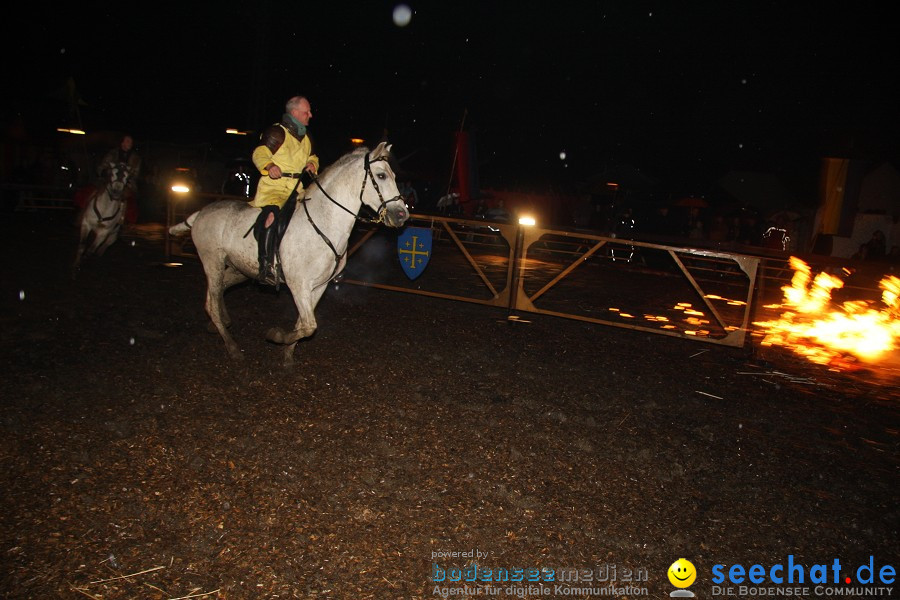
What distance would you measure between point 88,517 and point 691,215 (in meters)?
25.5

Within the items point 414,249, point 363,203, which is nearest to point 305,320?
point 363,203

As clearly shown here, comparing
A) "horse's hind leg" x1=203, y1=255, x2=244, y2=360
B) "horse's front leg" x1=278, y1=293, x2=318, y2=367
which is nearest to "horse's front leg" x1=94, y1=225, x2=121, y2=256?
"horse's hind leg" x1=203, y1=255, x2=244, y2=360

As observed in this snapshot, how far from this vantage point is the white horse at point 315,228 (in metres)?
5.95

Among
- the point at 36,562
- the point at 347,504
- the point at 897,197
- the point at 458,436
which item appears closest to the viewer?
the point at 36,562

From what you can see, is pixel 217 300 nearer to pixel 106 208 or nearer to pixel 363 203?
pixel 363 203

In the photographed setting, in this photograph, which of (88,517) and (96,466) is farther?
(96,466)

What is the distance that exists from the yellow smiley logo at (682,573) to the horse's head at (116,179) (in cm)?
1123

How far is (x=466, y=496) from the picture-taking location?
13.8 ft

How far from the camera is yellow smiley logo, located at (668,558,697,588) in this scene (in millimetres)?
3494

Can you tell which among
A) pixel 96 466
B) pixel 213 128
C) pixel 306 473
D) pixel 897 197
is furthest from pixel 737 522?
pixel 897 197

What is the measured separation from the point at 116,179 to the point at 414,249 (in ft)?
19.5

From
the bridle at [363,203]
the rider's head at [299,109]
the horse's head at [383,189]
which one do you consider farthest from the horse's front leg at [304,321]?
the rider's head at [299,109]

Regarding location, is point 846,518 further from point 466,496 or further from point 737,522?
point 466,496

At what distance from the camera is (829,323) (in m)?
13.6
